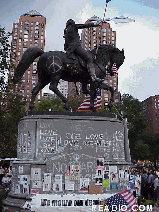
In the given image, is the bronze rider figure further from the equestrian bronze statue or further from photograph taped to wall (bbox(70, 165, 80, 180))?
photograph taped to wall (bbox(70, 165, 80, 180))

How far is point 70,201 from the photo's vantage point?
6.59 meters

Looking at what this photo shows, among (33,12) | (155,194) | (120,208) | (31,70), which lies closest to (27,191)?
(120,208)

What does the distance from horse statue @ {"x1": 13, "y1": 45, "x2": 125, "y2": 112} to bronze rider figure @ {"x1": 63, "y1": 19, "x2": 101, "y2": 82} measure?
265mm

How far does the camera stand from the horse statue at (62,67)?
38.1 feet

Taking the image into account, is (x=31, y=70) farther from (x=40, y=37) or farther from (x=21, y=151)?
(x=21, y=151)

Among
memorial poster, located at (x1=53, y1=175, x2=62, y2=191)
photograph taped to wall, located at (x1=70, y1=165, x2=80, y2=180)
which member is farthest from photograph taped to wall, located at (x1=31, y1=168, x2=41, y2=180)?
photograph taped to wall, located at (x1=70, y1=165, x2=80, y2=180)

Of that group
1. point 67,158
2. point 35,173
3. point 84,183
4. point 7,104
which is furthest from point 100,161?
point 7,104

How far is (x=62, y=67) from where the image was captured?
11656 mm

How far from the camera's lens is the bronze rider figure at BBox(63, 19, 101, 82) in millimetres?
11598

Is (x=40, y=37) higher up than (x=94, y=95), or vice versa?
(x=40, y=37)

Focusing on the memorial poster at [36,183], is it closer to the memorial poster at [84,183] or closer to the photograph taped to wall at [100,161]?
the memorial poster at [84,183]

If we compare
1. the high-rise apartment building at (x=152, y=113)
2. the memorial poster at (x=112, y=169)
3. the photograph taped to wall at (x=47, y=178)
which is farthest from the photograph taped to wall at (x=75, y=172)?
the high-rise apartment building at (x=152, y=113)

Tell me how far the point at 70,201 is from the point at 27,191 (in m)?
3.90

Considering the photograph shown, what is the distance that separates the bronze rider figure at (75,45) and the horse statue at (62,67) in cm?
26
